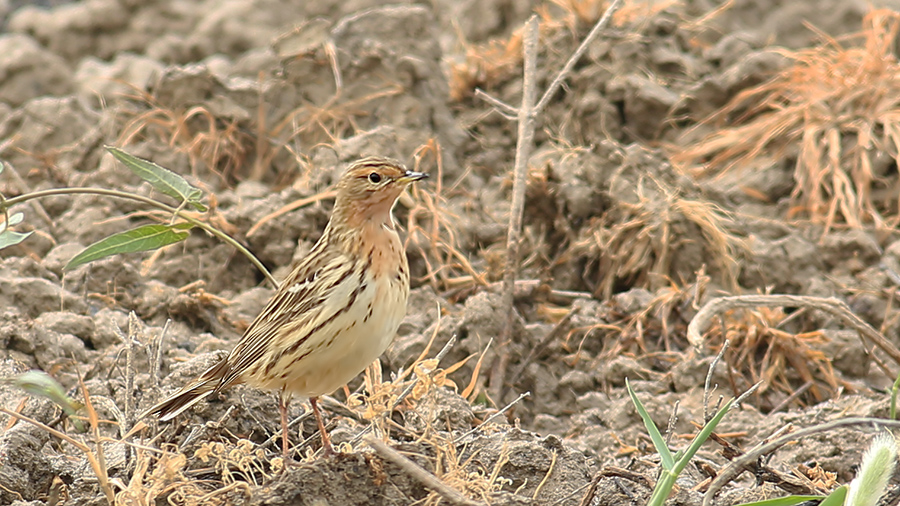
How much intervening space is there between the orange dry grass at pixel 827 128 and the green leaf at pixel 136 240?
4072 mm

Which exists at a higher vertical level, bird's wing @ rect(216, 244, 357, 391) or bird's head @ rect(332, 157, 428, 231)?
bird's head @ rect(332, 157, 428, 231)

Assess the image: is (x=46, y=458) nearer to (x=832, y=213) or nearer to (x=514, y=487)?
(x=514, y=487)

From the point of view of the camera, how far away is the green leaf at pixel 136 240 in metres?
3.94

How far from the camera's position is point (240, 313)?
18.2 feet

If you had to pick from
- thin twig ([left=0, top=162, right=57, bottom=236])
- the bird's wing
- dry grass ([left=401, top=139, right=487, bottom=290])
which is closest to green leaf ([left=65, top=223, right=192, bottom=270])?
the bird's wing

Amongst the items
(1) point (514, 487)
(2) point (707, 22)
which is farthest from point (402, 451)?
(2) point (707, 22)

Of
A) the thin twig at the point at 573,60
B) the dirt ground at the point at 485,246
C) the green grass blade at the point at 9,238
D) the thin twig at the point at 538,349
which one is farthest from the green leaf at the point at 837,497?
the thin twig at the point at 573,60

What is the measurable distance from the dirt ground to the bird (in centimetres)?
16

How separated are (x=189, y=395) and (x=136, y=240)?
608 mm

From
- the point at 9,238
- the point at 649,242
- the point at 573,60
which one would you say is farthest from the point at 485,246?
the point at 9,238

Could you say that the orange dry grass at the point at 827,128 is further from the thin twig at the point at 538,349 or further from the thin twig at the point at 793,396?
the thin twig at the point at 538,349

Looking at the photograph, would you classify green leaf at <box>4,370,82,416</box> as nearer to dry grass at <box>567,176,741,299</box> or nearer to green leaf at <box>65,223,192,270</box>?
green leaf at <box>65,223,192,270</box>

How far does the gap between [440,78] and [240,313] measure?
2567 mm

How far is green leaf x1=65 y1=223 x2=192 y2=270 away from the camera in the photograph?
12.9ft
